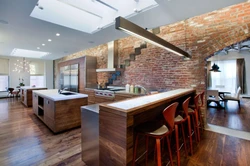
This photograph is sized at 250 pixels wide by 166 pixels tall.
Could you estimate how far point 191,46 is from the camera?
11.7 ft

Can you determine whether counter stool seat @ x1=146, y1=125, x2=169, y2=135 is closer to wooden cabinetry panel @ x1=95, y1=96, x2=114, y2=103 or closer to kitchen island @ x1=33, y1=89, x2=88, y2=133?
kitchen island @ x1=33, y1=89, x2=88, y2=133

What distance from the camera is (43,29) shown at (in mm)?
3734

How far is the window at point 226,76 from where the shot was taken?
8.34 meters

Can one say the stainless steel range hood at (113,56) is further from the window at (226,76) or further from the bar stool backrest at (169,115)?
the window at (226,76)

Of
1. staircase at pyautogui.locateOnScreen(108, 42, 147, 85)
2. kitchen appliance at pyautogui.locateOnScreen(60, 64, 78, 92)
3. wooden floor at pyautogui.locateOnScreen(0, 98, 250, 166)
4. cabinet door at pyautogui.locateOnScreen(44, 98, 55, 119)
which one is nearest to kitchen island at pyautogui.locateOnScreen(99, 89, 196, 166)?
wooden floor at pyautogui.locateOnScreen(0, 98, 250, 166)

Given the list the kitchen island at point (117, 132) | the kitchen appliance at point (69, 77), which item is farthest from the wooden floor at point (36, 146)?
the kitchen appliance at point (69, 77)

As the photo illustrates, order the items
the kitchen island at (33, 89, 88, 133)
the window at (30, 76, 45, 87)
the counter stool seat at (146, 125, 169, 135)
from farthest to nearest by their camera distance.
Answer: the window at (30, 76, 45, 87) < the kitchen island at (33, 89, 88, 133) < the counter stool seat at (146, 125, 169, 135)

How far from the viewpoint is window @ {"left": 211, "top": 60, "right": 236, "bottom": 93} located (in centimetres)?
834

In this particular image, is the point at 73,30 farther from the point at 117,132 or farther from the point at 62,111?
the point at 117,132

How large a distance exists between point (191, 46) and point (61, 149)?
3.89 metres

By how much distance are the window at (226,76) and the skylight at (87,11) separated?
335 inches

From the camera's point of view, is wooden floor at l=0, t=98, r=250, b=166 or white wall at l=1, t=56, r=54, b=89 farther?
white wall at l=1, t=56, r=54, b=89

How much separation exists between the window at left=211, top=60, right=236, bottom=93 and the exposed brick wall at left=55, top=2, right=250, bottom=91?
6.81 metres

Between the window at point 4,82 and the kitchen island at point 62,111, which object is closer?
the kitchen island at point 62,111
